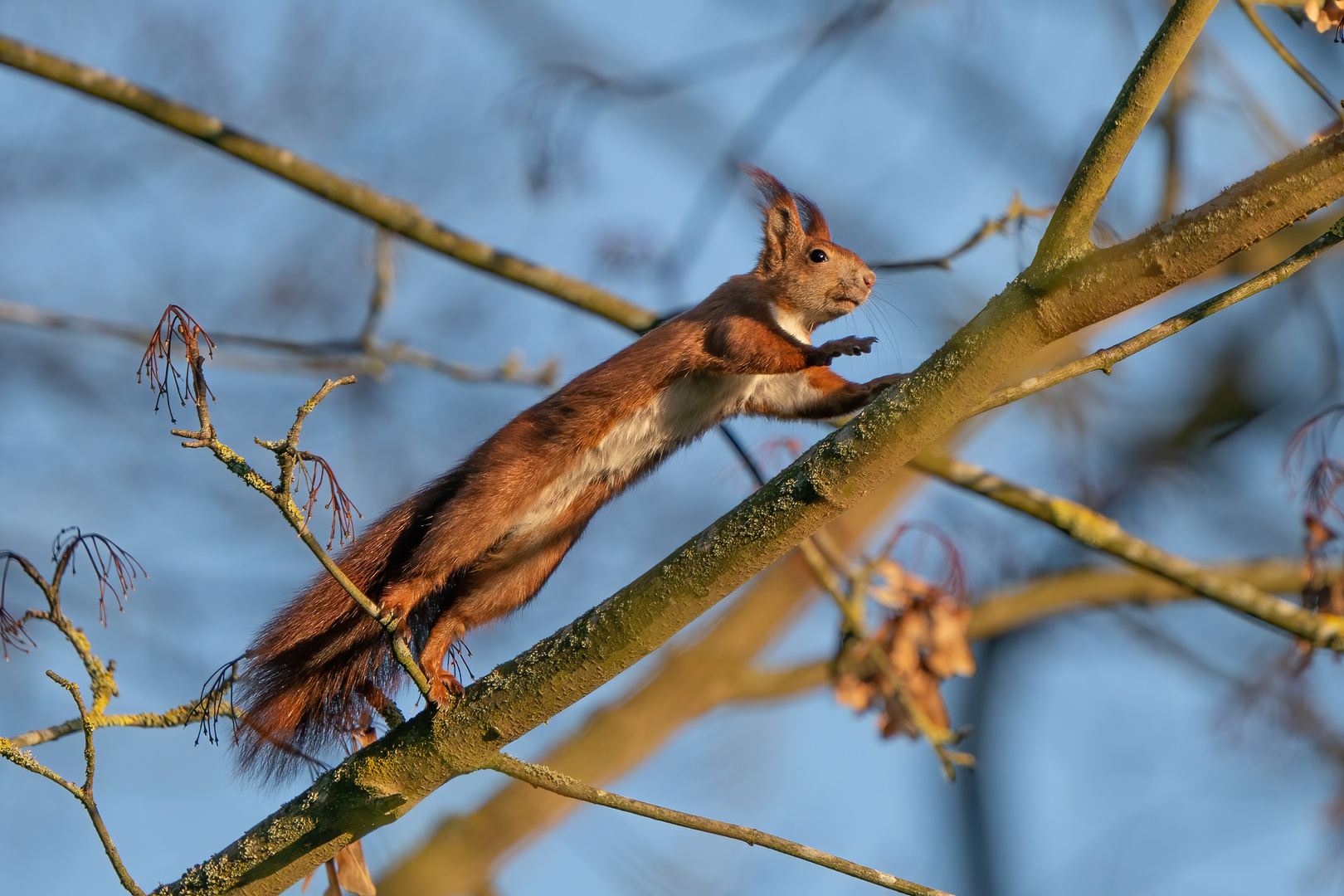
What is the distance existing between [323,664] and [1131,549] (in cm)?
236

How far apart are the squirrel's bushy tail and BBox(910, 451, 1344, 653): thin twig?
1.47 meters

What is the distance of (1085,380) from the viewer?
745 centimetres

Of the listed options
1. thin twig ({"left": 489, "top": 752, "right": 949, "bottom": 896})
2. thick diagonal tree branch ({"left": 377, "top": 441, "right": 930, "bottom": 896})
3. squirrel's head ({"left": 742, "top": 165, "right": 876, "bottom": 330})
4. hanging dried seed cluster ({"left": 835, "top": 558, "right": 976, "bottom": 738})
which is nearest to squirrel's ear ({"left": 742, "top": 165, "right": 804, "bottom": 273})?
squirrel's head ({"left": 742, "top": 165, "right": 876, "bottom": 330})

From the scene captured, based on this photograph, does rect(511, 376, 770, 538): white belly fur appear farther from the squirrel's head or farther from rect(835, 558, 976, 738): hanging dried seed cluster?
rect(835, 558, 976, 738): hanging dried seed cluster

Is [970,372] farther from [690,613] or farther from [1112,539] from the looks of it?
[1112,539]

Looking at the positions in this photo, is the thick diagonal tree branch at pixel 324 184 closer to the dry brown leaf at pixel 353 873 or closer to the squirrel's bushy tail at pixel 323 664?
the squirrel's bushy tail at pixel 323 664

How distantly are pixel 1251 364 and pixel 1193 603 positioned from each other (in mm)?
1520

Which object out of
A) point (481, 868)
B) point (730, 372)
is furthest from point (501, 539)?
point (481, 868)

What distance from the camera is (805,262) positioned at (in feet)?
12.3

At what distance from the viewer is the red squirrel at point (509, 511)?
9.72ft

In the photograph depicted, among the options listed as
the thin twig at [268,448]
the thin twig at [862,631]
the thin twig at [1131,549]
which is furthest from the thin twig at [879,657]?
the thin twig at [268,448]

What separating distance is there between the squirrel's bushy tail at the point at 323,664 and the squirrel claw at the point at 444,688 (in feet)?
0.72

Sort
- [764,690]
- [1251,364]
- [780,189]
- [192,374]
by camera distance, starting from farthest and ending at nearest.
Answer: [1251,364], [764,690], [780,189], [192,374]

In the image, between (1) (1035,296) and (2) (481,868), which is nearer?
(1) (1035,296)
